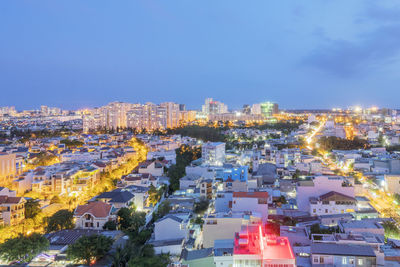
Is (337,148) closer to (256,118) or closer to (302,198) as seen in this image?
(302,198)

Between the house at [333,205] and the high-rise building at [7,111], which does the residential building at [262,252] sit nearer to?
the house at [333,205]

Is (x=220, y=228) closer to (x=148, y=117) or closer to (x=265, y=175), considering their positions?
(x=265, y=175)

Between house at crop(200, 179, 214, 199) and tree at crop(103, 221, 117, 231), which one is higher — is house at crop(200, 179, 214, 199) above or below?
above

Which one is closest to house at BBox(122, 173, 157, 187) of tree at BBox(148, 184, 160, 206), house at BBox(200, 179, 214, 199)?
tree at BBox(148, 184, 160, 206)

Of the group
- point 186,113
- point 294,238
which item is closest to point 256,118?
point 186,113

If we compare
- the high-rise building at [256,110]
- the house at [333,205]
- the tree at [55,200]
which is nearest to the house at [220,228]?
the house at [333,205]

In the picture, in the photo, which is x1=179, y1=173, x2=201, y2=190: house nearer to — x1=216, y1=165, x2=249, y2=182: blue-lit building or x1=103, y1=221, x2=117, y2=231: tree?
x1=216, y1=165, x2=249, y2=182: blue-lit building
